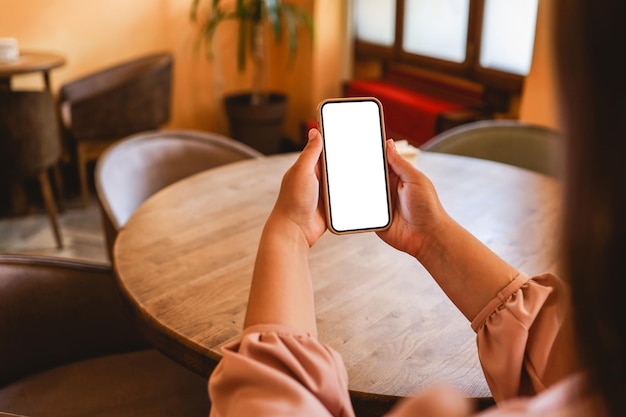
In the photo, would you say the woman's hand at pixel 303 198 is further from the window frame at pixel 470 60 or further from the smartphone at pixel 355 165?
the window frame at pixel 470 60

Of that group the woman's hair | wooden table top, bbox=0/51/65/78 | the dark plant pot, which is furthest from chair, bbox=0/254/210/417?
the dark plant pot

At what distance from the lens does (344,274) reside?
1.17 meters

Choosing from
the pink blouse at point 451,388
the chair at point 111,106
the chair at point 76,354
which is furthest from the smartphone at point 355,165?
the chair at point 111,106

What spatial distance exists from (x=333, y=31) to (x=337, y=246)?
10.5ft

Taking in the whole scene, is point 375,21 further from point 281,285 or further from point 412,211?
point 281,285

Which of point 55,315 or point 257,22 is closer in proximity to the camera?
point 55,315

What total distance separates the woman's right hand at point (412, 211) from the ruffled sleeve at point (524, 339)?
0.13 m

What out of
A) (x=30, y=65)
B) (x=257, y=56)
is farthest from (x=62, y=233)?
(x=257, y=56)

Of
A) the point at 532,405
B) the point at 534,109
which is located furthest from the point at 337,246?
the point at 534,109

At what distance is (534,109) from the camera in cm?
278

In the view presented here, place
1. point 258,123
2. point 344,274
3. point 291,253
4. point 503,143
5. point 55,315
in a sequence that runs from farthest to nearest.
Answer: point 258,123, point 503,143, point 55,315, point 344,274, point 291,253

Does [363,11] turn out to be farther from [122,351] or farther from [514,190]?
[122,351]

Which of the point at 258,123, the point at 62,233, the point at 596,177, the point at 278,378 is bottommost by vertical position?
the point at 62,233

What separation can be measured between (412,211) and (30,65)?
2876 mm
